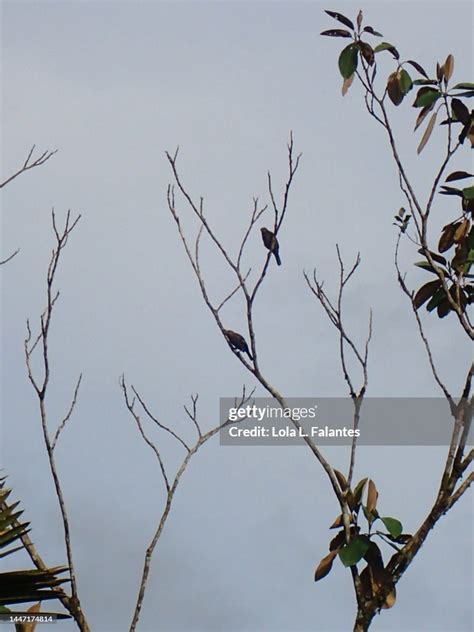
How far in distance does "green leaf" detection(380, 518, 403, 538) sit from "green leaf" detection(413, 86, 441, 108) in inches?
55.1

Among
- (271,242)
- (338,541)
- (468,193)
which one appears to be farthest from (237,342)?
(468,193)

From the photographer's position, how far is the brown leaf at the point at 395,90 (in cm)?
335

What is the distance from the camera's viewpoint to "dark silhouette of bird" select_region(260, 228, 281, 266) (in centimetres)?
308

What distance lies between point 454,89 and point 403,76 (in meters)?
0.18

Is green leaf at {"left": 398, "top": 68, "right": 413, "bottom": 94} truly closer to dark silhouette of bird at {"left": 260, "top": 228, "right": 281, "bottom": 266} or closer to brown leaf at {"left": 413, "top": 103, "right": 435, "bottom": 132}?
brown leaf at {"left": 413, "top": 103, "right": 435, "bottom": 132}

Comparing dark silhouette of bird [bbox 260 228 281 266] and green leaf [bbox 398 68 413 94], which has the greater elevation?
green leaf [bbox 398 68 413 94]

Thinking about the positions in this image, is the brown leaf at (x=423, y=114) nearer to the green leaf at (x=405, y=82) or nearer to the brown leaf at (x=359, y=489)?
the green leaf at (x=405, y=82)

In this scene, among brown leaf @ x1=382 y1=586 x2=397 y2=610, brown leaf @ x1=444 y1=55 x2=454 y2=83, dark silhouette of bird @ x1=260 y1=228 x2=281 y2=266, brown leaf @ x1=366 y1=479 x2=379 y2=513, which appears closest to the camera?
brown leaf @ x1=382 y1=586 x2=397 y2=610

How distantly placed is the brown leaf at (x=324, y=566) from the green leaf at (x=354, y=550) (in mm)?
42

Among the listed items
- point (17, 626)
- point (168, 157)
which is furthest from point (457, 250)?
point (17, 626)

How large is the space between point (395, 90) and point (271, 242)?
73 cm

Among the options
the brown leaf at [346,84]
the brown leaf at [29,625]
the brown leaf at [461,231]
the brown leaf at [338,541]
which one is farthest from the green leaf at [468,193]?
the brown leaf at [29,625]

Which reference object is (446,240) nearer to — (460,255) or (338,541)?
(460,255)

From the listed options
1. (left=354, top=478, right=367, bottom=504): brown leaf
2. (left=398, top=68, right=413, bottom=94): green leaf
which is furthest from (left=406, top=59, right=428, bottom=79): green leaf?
(left=354, top=478, right=367, bottom=504): brown leaf
